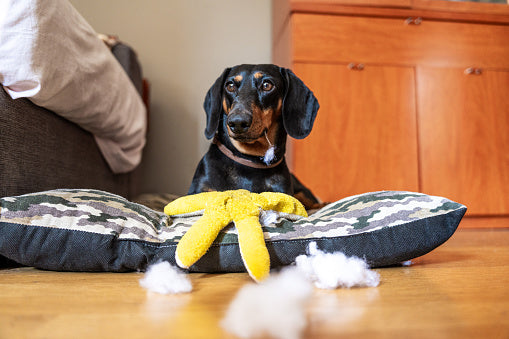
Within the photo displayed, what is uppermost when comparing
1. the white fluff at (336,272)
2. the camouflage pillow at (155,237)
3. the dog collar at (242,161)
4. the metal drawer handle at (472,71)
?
the metal drawer handle at (472,71)

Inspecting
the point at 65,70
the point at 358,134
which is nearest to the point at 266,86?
the point at 65,70

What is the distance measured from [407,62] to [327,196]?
0.98 metres

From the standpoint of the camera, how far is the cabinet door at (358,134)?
2270mm

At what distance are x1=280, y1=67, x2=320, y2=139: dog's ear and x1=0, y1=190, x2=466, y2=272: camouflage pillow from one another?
1.58 ft

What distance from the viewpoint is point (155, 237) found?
898mm

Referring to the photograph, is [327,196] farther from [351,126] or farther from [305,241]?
[305,241]

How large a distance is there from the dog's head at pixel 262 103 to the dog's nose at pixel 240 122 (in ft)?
0.15

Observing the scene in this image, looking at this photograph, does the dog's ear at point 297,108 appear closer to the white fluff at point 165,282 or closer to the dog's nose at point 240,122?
the dog's nose at point 240,122

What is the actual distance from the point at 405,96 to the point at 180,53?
162cm

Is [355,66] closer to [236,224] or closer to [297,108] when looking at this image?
[297,108]

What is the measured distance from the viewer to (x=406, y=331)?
0.50 metres

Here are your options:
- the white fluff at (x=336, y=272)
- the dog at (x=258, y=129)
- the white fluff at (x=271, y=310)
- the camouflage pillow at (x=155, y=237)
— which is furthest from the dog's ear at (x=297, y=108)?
the white fluff at (x=271, y=310)

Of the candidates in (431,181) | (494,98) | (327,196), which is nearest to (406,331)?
(327,196)

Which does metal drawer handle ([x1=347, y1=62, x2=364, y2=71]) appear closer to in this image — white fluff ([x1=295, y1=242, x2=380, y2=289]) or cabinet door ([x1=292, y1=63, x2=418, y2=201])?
cabinet door ([x1=292, y1=63, x2=418, y2=201])
